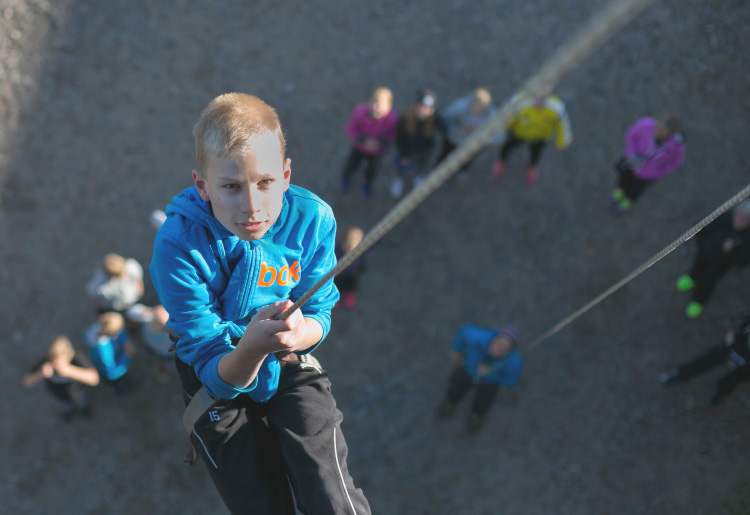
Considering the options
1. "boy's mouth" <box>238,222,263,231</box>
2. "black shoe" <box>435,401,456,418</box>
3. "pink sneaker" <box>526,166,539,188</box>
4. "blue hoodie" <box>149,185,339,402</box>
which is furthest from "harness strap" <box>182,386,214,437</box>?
"pink sneaker" <box>526,166,539,188</box>

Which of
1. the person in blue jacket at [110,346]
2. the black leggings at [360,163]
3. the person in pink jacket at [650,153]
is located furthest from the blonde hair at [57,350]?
the person in pink jacket at [650,153]

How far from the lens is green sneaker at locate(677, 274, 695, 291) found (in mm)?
6375

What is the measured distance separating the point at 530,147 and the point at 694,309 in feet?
8.11

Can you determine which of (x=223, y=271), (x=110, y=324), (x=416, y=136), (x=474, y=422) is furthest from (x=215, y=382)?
(x=416, y=136)

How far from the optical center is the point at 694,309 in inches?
250

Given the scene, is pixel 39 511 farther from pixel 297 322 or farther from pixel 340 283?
pixel 297 322

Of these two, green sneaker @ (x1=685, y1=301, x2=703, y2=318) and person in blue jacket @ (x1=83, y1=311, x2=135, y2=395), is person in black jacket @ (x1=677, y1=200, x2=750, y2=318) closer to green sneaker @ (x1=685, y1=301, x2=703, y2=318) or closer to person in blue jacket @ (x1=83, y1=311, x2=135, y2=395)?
green sneaker @ (x1=685, y1=301, x2=703, y2=318)

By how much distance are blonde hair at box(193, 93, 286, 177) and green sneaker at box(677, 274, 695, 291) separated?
18.6 feet

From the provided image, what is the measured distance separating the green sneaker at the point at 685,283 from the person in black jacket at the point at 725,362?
0.73 metres

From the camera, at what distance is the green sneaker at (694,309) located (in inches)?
249

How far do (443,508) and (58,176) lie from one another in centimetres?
540

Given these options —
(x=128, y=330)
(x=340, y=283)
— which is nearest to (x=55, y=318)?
(x=128, y=330)

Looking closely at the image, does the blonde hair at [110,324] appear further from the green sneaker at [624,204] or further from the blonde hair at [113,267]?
the green sneaker at [624,204]

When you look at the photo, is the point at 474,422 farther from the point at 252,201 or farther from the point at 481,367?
the point at 252,201
